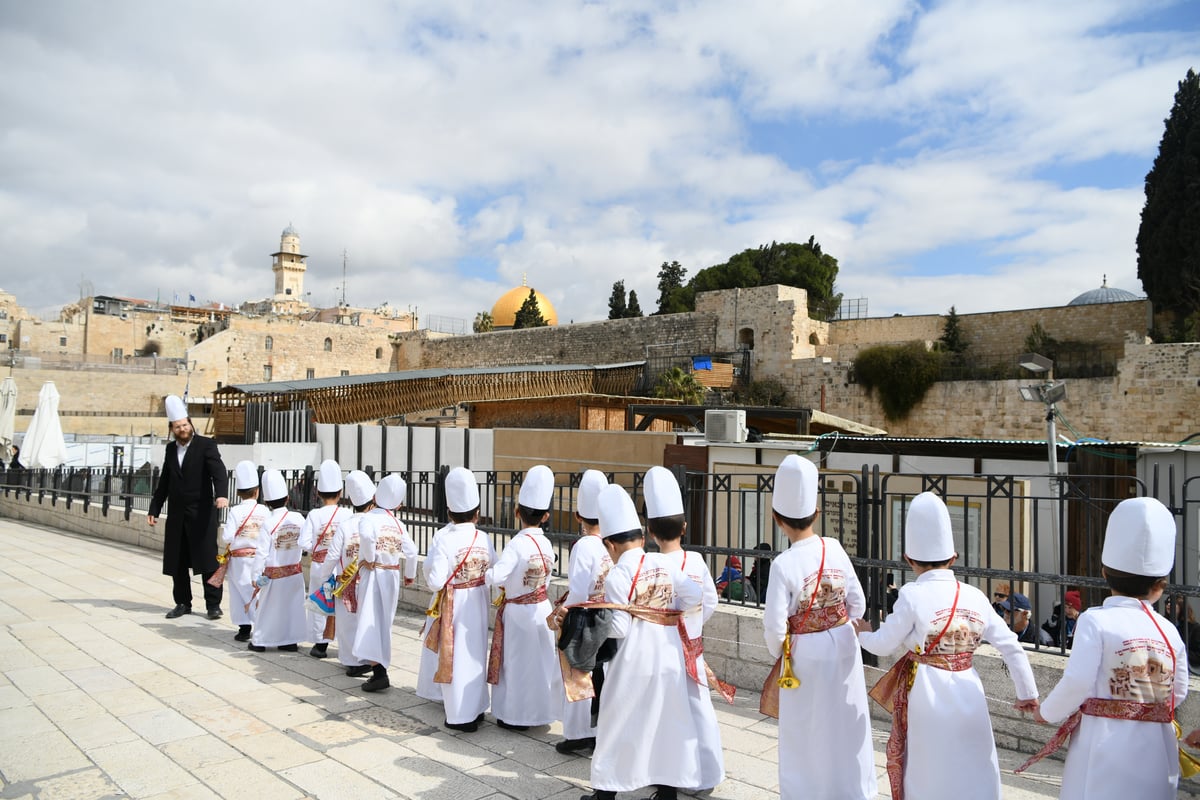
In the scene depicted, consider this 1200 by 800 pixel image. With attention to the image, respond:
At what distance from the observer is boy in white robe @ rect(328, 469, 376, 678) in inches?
208

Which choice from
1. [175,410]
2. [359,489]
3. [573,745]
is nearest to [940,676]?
[573,745]

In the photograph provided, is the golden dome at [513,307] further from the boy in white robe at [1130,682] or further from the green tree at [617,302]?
the boy in white robe at [1130,682]

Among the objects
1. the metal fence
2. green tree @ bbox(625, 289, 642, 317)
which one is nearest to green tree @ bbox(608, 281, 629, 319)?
green tree @ bbox(625, 289, 642, 317)

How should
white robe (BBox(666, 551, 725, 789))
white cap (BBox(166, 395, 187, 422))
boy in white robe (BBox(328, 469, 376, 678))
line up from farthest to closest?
white cap (BBox(166, 395, 187, 422)), boy in white robe (BBox(328, 469, 376, 678)), white robe (BBox(666, 551, 725, 789))

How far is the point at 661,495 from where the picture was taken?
3.60 metres

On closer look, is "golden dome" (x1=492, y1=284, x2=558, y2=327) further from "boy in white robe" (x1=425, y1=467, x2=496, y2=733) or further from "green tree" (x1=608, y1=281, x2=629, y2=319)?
"boy in white robe" (x1=425, y1=467, x2=496, y2=733)

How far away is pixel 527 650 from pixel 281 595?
246 centimetres

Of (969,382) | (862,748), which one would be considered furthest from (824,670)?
(969,382)

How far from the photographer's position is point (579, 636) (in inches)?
139

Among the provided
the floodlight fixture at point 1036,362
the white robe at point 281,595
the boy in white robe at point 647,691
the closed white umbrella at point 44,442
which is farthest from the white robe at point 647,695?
the closed white umbrella at point 44,442

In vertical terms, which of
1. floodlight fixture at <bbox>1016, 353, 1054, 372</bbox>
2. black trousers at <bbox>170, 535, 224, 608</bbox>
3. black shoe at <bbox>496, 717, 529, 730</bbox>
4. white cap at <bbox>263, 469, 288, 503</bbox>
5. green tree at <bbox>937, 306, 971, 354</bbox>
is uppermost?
green tree at <bbox>937, 306, 971, 354</bbox>

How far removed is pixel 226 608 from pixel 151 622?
834 mm

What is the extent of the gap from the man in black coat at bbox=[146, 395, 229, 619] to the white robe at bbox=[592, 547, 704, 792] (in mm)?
4547

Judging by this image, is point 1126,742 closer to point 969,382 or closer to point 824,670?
point 824,670
